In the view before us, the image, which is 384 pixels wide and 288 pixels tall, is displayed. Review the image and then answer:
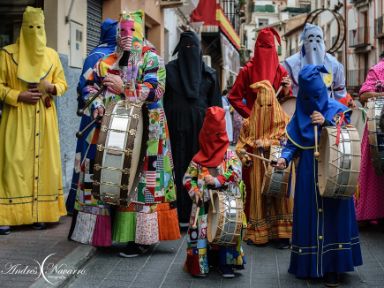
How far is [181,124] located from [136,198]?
57.4 inches

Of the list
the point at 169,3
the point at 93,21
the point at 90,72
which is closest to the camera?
the point at 90,72

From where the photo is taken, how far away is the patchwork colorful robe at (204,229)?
566cm

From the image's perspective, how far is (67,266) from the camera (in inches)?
226

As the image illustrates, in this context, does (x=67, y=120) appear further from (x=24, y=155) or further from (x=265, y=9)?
(x=265, y=9)

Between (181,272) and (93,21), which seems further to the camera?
(93,21)

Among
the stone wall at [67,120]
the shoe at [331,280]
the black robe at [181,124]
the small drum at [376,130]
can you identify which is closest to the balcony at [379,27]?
the stone wall at [67,120]

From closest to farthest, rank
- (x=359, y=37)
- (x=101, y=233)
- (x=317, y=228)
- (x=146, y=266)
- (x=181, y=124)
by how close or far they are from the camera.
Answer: (x=317, y=228) → (x=146, y=266) → (x=101, y=233) → (x=181, y=124) → (x=359, y=37)

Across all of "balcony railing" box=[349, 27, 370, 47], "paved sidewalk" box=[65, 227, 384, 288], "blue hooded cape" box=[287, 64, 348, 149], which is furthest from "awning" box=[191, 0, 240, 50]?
"balcony railing" box=[349, 27, 370, 47]

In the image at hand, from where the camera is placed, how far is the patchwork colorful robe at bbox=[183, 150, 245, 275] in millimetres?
5660

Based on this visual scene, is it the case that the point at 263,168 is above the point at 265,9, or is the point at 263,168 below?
below

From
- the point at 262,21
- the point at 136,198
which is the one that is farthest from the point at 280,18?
the point at 136,198

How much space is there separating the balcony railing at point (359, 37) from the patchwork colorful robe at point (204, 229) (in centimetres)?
4144

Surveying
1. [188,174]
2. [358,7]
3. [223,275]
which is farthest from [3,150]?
[358,7]

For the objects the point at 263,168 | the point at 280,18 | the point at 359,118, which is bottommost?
the point at 263,168
